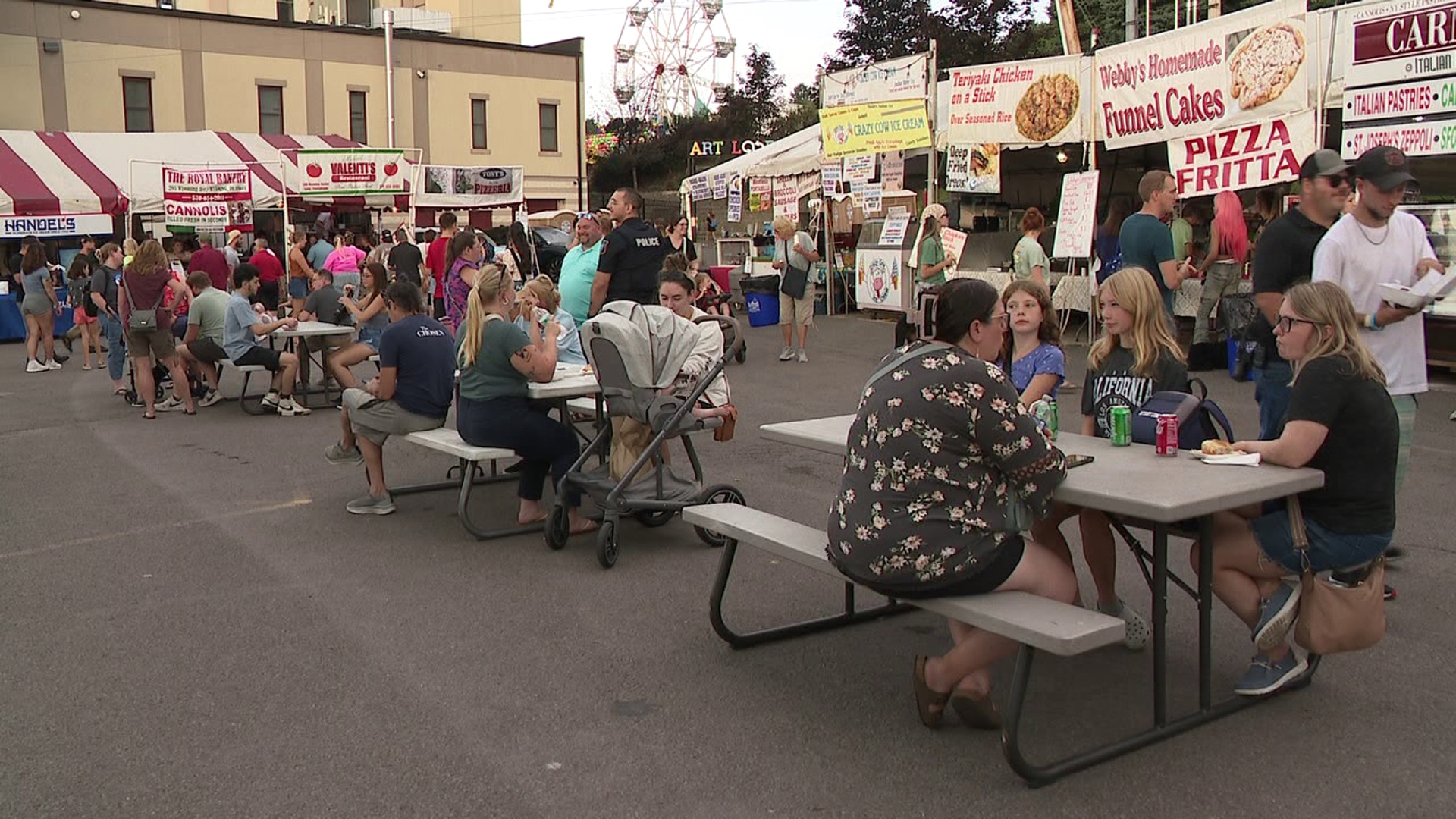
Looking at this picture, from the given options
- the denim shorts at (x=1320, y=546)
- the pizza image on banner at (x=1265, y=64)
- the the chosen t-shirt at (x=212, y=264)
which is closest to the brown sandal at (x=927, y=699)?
the denim shorts at (x=1320, y=546)

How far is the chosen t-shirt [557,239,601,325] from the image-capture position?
877 centimetres

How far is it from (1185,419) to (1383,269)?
1.48 metres

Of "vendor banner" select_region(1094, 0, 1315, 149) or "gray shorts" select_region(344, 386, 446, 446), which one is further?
"vendor banner" select_region(1094, 0, 1315, 149)

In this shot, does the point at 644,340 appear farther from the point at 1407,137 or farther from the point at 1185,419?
the point at 1407,137

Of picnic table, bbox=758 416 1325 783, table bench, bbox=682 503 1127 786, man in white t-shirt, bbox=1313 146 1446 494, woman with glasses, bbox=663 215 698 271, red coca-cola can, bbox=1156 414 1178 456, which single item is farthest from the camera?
woman with glasses, bbox=663 215 698 271

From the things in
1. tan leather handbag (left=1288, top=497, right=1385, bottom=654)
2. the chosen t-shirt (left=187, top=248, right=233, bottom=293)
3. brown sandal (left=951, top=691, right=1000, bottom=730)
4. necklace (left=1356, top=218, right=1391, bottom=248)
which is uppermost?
necklace (left=1356, top=218, right=1391, bottom=248)

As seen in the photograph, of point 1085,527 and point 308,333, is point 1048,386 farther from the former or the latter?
point 308,333

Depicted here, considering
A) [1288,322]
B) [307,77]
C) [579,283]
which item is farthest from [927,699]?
[307,77]

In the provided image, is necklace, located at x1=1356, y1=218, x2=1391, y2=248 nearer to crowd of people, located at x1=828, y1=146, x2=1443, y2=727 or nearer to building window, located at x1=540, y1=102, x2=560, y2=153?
crowd of people, located at x1=828, y1=146, x2=1443, y2=727

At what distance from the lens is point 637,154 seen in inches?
2092

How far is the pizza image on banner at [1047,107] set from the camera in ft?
45.7

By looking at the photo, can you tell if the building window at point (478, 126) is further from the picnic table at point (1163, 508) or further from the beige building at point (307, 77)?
the picnic table at point (1163, 508)

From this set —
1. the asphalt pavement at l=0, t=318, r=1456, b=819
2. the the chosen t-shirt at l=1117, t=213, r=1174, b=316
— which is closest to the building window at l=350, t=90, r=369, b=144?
the asphalt pavement at l=0, t=318, r=1456, b=819

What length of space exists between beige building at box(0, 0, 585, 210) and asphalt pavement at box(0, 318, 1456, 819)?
115 feet
